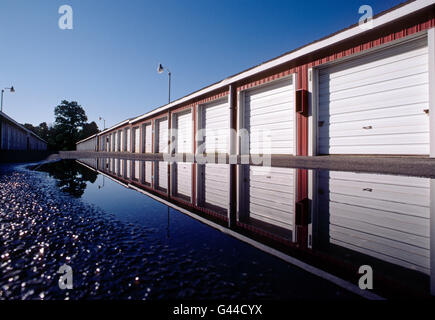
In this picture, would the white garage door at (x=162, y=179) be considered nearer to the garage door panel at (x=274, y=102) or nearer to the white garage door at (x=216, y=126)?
the garage door panel at (x=274, y=102)

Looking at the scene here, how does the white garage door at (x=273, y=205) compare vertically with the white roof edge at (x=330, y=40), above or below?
below

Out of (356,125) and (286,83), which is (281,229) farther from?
(286,83)

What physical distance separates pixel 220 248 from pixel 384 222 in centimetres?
150

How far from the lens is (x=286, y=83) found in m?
9.82

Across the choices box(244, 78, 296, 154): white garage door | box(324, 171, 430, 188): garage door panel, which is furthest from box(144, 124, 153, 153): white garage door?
box(324, 171, 430, 188): garage door panel

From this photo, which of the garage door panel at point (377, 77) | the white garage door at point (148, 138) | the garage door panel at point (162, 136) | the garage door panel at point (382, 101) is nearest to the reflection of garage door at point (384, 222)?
the garage door panel at point (382, 101)

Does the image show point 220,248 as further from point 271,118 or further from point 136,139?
point 136,139

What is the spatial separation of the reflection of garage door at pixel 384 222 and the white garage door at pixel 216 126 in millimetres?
9522


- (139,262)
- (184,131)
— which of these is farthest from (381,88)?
(184,131)

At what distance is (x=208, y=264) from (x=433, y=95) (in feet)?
25.3

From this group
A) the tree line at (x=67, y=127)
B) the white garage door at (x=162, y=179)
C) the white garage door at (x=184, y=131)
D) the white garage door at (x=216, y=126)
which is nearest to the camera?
the white garage door at (x=162, y=179)

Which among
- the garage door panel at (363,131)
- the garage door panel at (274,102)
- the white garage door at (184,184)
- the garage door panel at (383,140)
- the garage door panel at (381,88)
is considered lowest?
the white garage door at (184,184)

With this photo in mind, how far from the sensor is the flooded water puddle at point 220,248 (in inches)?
37.2
